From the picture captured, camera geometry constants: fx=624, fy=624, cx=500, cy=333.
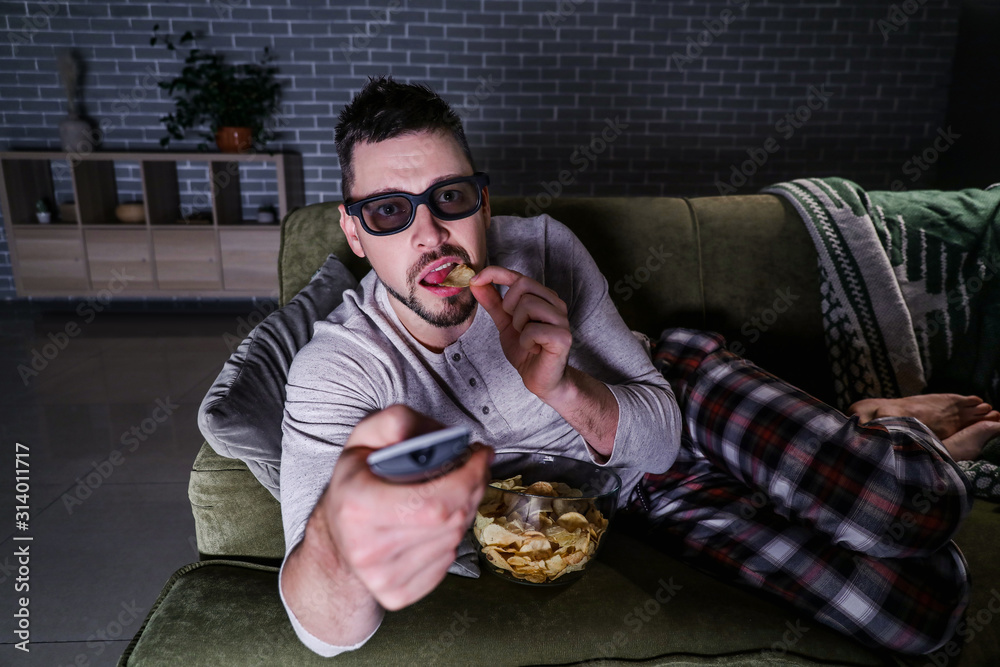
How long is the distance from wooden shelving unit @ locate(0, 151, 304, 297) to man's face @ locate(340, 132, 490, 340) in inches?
126

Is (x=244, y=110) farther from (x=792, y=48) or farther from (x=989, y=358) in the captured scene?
(x=989, y=358)

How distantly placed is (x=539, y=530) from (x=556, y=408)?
0.22 meters

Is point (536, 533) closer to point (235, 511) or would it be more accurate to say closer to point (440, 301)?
point (440, 301)

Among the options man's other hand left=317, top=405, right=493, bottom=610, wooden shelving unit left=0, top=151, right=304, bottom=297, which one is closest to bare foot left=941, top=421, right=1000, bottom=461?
man's other hand left=317, top=405, right=493, bottom=610

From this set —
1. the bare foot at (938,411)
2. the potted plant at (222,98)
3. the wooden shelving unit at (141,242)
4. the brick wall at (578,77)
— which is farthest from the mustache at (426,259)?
the potted plant at (222,98)

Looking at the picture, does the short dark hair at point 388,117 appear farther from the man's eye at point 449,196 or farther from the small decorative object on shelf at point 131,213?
the small decorative object on shelf at point 131,213

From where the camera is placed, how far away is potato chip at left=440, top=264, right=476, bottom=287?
119cm

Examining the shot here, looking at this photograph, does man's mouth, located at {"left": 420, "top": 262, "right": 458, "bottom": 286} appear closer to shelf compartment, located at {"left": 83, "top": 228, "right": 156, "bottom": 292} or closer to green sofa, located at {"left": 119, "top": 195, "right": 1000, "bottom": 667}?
green sofa, located at {"left": 119, "top": 195, "right": 1000, "bottom": 667}

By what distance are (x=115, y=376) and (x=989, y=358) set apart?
150 inches

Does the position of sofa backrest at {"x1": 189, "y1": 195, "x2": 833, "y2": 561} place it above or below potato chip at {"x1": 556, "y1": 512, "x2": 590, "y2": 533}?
above

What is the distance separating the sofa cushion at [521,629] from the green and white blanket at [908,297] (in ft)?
2.82

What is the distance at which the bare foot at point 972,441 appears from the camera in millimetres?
1488

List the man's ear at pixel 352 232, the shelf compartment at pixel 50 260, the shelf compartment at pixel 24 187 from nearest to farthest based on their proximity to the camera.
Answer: the man's ear at pixel 352 232 < the shelf compartment at pixel 24 187 < the shelf compartment at pixel 50 260

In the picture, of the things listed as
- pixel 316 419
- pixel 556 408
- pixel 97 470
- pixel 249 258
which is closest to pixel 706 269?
pixel 556 408
